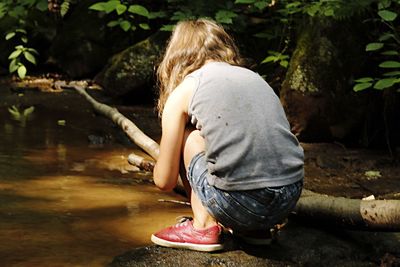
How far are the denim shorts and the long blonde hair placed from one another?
44cm

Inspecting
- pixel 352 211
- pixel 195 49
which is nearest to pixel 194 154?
pixel 195 49

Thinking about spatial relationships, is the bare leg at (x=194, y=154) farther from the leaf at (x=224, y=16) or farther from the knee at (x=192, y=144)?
the leaf at (x=224, y=16)

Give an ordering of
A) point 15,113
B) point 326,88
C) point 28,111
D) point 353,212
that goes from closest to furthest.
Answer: point 353,212 → point 326,88 → point 15,113 → point 28,111

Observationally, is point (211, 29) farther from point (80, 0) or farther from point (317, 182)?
point (80, 0)

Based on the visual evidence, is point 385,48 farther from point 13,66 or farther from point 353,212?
point 13,66

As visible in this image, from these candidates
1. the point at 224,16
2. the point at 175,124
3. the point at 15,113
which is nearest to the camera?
the point at 175,124

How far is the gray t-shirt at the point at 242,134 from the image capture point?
2.54m

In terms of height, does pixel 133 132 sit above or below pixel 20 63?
above

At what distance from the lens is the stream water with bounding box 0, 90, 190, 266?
9.18 feet

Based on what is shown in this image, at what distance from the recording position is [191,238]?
106 inches

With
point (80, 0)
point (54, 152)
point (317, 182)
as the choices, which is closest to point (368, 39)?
point (317, 182)

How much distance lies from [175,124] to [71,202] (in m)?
1.28

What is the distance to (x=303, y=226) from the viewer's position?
3078 millimetres

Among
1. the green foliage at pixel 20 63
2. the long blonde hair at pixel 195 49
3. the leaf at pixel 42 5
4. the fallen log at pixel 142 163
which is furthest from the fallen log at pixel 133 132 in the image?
the green foliage at pixel 20 63
